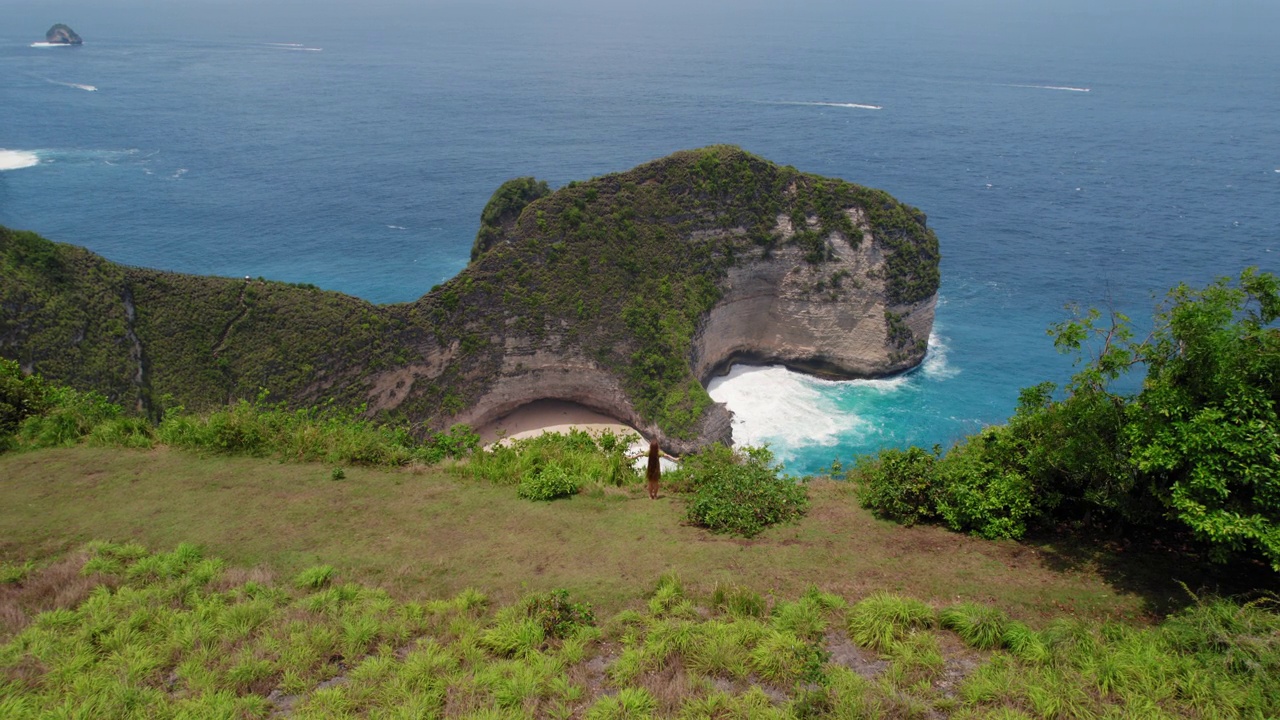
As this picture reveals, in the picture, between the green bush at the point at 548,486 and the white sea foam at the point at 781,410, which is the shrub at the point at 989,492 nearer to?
the green bush at the point at 548,486

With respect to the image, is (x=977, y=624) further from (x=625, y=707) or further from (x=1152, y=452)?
(x=625, y=707)

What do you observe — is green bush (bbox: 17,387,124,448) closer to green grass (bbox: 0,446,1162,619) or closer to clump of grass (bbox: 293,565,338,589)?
green grass (bbox: 0,446,1162,619)

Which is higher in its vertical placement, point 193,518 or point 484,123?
point 484,123

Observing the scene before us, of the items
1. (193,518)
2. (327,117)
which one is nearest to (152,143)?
(327,117)

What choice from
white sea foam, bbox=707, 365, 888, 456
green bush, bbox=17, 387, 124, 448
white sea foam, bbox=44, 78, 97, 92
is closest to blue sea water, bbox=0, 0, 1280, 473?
white sea foam, bbox=707, 365, 888, 456

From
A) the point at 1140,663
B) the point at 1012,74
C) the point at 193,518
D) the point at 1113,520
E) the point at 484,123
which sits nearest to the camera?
the point at 1140,663

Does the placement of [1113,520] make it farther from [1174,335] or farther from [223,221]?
[223,221]
